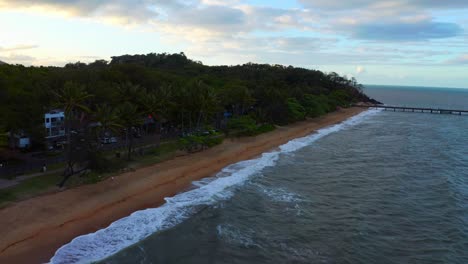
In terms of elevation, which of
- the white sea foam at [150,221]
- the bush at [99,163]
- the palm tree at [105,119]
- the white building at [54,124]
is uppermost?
the palm tree at [105,119]

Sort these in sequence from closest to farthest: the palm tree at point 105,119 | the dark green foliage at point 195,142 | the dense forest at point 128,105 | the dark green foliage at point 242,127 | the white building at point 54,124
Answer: the palm tree at point 105,119 → the dense forest at point 128,105 → the white building at point 54,124 → the dark green foliage at point 195,142 → the dark green foliage at point 242,127

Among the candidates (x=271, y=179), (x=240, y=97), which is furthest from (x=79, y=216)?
(x=240, y=97)

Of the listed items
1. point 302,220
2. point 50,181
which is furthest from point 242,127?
point 302,220

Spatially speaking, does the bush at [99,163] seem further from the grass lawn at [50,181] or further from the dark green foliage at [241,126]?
the dark green foliage at [241,126]

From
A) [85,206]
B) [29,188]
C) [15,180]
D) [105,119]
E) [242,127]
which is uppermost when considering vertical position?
[105,119]

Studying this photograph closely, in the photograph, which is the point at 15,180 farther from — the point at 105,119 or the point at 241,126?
the point at 241,126

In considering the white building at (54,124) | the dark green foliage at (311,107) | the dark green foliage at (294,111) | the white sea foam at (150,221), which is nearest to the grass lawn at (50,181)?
the white sea foam at (150,221)

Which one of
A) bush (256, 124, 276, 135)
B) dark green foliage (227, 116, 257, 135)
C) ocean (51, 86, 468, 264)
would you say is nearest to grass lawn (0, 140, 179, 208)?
ocean (51, 86, 468, 264)
